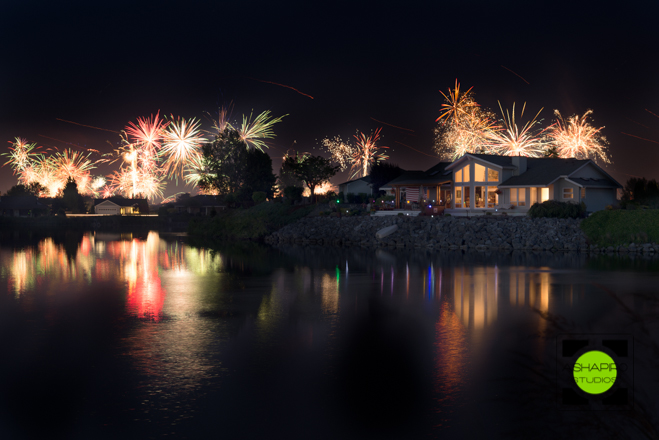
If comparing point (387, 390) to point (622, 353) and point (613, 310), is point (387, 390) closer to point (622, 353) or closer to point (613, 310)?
point (622, 353)

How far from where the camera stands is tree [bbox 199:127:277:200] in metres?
106

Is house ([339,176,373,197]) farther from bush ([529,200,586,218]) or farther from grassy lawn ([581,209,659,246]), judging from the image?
grassy lawn ([581,209,659,246])

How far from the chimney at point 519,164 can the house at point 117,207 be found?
4183 inches

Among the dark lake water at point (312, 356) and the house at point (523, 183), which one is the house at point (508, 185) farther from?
the dark lake water at point (312, 356)

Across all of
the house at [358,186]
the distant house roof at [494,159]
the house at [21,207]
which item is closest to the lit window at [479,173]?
the distant house roof at [494,159]

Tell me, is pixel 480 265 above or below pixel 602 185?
below

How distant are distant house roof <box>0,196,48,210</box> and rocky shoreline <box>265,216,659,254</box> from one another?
101880 millimetres

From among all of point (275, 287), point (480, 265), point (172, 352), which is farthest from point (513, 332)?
point (480, 265)

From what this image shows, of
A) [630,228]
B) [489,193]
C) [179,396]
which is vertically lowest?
[179,396]

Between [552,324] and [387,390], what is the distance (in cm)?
727

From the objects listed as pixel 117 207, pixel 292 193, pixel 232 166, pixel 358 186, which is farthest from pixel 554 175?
pixel 117 207

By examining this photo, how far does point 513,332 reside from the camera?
46.2 feet

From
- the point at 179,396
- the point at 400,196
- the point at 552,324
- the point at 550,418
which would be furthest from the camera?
the point at 400,196

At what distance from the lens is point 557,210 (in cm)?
5000
